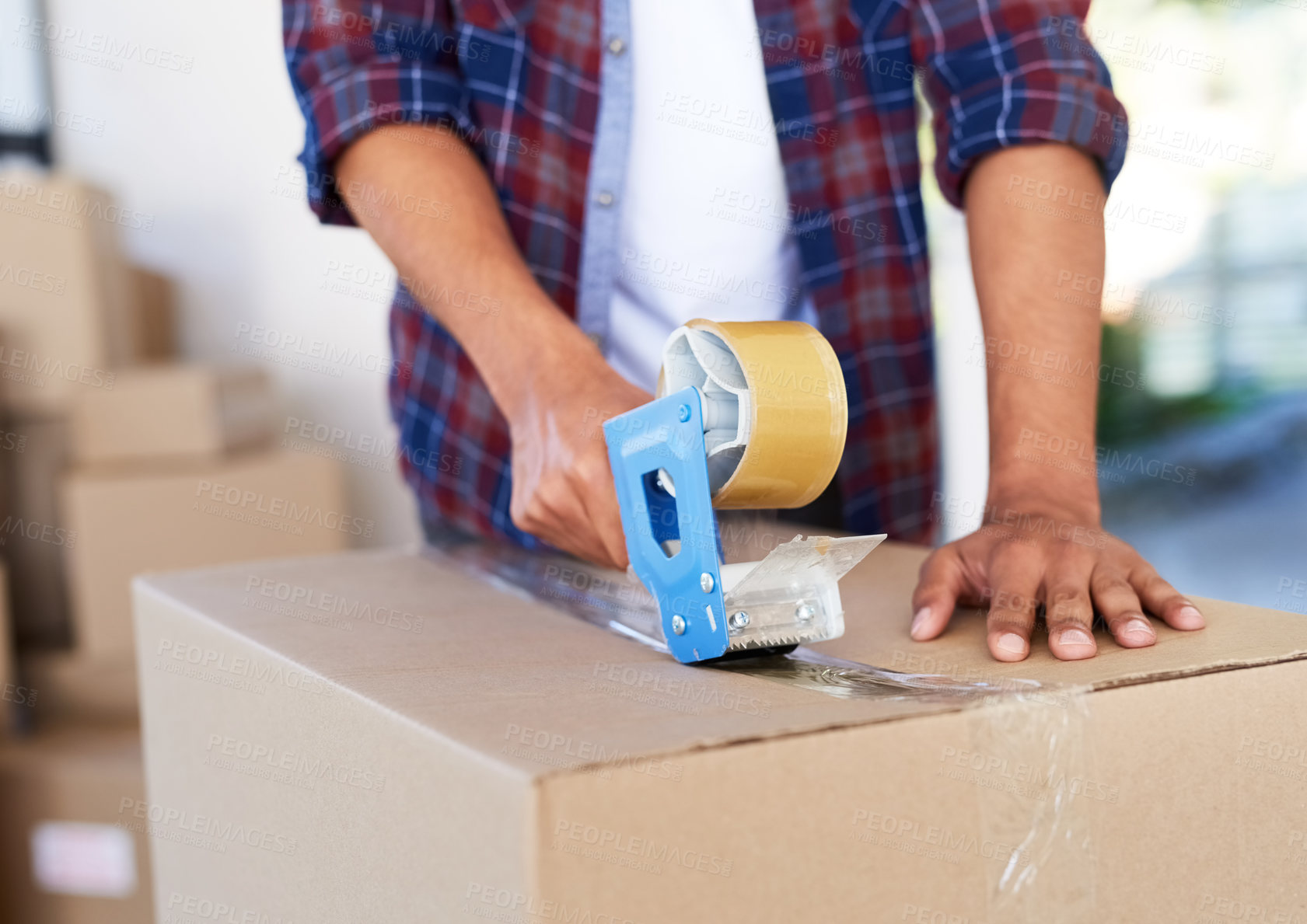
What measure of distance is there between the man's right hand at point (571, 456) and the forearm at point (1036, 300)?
0.29 m

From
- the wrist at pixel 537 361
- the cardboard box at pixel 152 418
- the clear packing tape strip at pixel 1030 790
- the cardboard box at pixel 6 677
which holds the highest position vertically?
the wrist at pixel 537 361

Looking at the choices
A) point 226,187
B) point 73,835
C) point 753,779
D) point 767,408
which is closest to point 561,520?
point 767,408

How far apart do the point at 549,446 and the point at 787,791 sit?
1.08 feet

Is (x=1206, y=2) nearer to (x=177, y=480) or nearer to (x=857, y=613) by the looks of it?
(x=177, y=480)

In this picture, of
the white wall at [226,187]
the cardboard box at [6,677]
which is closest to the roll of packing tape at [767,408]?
the cardboard box at [6,677]

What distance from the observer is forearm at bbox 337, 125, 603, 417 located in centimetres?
78

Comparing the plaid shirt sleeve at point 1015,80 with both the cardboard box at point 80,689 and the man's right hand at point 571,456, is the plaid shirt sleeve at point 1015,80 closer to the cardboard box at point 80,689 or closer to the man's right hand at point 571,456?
the man's right hand at point 571,456

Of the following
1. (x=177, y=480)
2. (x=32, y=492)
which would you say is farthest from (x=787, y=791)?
(x=32, y=492)

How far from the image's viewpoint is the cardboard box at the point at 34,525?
1761 mm

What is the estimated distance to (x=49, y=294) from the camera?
1709 mm

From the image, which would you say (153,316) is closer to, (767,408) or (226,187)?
(226,187)

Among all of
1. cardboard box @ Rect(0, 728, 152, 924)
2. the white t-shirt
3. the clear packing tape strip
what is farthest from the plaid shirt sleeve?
cardboard box @ Rect(0, 728, 152, 924)

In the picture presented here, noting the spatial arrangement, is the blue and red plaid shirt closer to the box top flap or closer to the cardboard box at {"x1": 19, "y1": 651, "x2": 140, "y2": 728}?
the box top flap

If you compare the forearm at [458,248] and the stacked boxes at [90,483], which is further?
the stacked boxes at [90,483]
